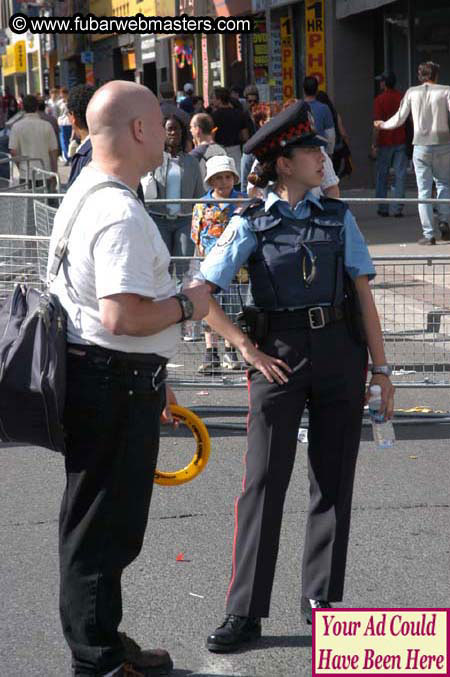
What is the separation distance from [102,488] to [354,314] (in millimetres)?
1157

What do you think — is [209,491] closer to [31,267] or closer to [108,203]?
[31,267]

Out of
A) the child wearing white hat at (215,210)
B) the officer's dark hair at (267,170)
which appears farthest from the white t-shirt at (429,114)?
the officer's dark hair at (267,170)

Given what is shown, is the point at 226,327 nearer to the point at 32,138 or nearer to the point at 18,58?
the point at 32,138

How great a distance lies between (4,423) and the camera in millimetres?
3699

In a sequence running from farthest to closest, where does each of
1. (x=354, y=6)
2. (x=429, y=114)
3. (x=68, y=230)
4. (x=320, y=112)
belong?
(x=354, y=6), (x=320, y=112), (x=429, y=114), (x=68, y=230)

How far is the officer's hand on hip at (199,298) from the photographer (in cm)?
374

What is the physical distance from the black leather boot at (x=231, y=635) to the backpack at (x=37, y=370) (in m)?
1.13

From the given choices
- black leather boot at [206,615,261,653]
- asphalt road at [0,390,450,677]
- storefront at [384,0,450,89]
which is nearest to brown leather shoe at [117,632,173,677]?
asphalt road at [0,390,450,677]

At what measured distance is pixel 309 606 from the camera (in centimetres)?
457

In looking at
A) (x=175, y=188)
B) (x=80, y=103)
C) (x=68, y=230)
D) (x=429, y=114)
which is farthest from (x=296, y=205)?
(x=429, y=114)

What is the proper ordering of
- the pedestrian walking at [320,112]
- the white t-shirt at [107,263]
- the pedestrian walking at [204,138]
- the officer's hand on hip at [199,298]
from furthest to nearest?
the pedestrian walking at [320,112] < the pedestrian walking at [204,138] < the officer's hand on hip at [199,298] < the white t-shirt at [107,263]

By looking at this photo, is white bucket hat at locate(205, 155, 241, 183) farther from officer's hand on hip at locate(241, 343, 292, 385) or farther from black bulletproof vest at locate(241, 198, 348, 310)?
officer's hand on hip at locate(241, 343, 292, 385)

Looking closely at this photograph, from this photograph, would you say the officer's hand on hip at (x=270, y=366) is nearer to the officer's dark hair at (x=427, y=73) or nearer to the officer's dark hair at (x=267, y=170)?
the officer's dark hair at (x=267, y=170)

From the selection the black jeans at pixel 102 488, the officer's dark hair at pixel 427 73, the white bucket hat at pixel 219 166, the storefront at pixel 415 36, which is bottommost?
the black jeans at pixel 102 488
